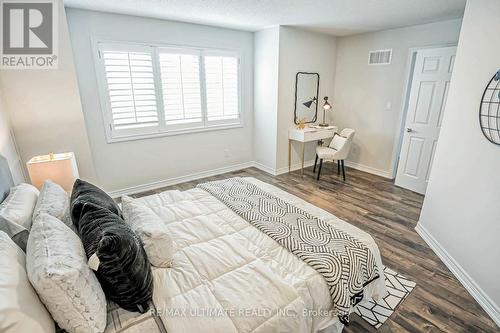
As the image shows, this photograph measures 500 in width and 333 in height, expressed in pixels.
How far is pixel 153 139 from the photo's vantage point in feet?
12.4

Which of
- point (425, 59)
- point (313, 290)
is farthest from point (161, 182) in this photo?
point (425, 59)

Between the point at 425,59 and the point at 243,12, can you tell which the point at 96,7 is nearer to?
the point at 243,12

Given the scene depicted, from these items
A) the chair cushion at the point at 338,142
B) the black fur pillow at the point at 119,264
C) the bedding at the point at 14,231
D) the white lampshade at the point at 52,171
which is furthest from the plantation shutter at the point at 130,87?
the chair cushion at the point at 338,142

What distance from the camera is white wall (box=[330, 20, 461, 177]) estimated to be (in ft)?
12.7

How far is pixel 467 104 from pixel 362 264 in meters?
1.79

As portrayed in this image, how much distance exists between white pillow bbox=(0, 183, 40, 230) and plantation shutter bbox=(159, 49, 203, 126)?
2.31m

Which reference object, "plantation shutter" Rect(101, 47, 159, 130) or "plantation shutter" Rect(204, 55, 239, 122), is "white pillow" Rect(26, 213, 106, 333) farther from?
"plantation shutter" Rect(204, 55, 239, 122)

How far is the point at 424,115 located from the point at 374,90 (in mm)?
986

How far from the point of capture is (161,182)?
3988 mm

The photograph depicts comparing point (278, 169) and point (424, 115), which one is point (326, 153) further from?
point (424, 115)

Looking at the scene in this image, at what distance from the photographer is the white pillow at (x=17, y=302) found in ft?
2.54

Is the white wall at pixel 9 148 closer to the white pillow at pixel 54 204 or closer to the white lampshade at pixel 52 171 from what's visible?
the white lampshade at pixel 52 171

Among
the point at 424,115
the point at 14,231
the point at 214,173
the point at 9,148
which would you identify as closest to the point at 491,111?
the point at 424,115

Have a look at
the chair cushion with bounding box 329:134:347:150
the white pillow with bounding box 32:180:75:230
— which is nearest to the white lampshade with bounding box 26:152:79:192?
the white pillow with bounding box 32:180:75:230
